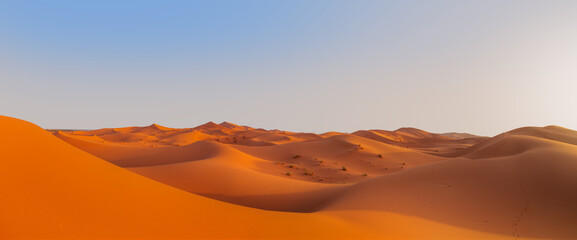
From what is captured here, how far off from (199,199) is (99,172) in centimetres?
204

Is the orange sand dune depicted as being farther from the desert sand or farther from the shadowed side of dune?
the shadowed side of dune

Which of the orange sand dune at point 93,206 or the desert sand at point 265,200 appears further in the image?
the desert sand at point 265,200

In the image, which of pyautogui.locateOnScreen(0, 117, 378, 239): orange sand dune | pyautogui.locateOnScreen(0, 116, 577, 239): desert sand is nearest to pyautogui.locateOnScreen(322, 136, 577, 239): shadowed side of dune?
pyautogui.locateOnScreen(0, 116, 577, 239): desert sand

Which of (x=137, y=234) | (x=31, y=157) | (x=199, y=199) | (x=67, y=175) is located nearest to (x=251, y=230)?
(x=199, y=199)

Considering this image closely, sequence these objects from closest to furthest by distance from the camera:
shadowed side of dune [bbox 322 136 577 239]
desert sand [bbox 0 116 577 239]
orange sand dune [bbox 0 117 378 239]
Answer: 1. orange sand dune [bbox 0 117 378 239]
2. desert sand [bbox 0 116 577 239]
3. shadowed side of dune [bbox 322 136 577 239]

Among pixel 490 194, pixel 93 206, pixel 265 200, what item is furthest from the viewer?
pixel 265 200

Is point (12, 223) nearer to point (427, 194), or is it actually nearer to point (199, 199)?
point (199, 199)

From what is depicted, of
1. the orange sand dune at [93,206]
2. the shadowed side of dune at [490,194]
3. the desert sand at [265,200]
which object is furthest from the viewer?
the shadowed side of dune at [490,194]

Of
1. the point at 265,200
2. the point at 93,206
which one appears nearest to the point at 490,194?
the point at 265,200

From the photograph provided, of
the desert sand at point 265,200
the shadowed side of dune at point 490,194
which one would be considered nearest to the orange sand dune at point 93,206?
the desert sand at point 265,200

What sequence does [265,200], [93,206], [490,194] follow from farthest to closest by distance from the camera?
1. [265,200]
2. [490,194]
3. [93,206]

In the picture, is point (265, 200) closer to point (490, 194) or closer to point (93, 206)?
point (93, 206)

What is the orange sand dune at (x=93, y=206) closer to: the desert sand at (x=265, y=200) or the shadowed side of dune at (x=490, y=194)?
the desert sand at (x=265, y=200)

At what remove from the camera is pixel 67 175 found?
4.57 metres
